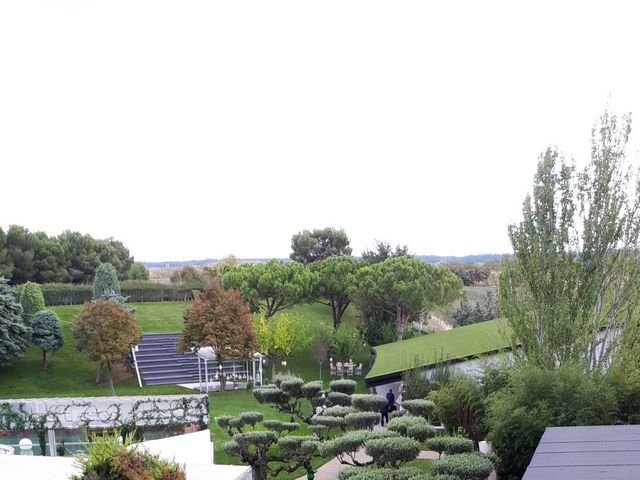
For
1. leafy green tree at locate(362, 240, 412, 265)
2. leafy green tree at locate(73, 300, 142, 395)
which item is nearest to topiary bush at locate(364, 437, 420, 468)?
leafy green tree at locate(73, 300, 142, 395)

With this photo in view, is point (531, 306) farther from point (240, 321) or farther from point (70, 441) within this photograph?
point (240, 321)

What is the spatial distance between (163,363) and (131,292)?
13.5 m

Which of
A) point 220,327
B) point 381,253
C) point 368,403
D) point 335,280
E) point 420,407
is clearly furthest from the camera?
point 381,253

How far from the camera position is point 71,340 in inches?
1128

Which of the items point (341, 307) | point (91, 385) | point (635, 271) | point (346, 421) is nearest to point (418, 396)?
point (346, 421)

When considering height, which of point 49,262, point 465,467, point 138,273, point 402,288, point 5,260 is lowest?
point 465,467

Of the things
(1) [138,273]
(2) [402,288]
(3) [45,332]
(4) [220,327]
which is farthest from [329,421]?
(1) [138,273]

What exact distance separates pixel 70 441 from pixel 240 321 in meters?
8.74

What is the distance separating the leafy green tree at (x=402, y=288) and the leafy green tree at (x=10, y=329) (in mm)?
13897

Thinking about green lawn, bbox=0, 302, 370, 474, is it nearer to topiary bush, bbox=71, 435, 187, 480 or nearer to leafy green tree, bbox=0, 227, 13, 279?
leafy green tree, bbox=0, 227, 13, 279

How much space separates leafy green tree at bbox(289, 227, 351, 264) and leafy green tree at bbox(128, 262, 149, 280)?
42.7 ft

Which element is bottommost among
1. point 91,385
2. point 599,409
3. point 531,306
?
point 91,385

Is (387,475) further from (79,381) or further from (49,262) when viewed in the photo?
(49,262)

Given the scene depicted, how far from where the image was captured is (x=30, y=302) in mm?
26062
